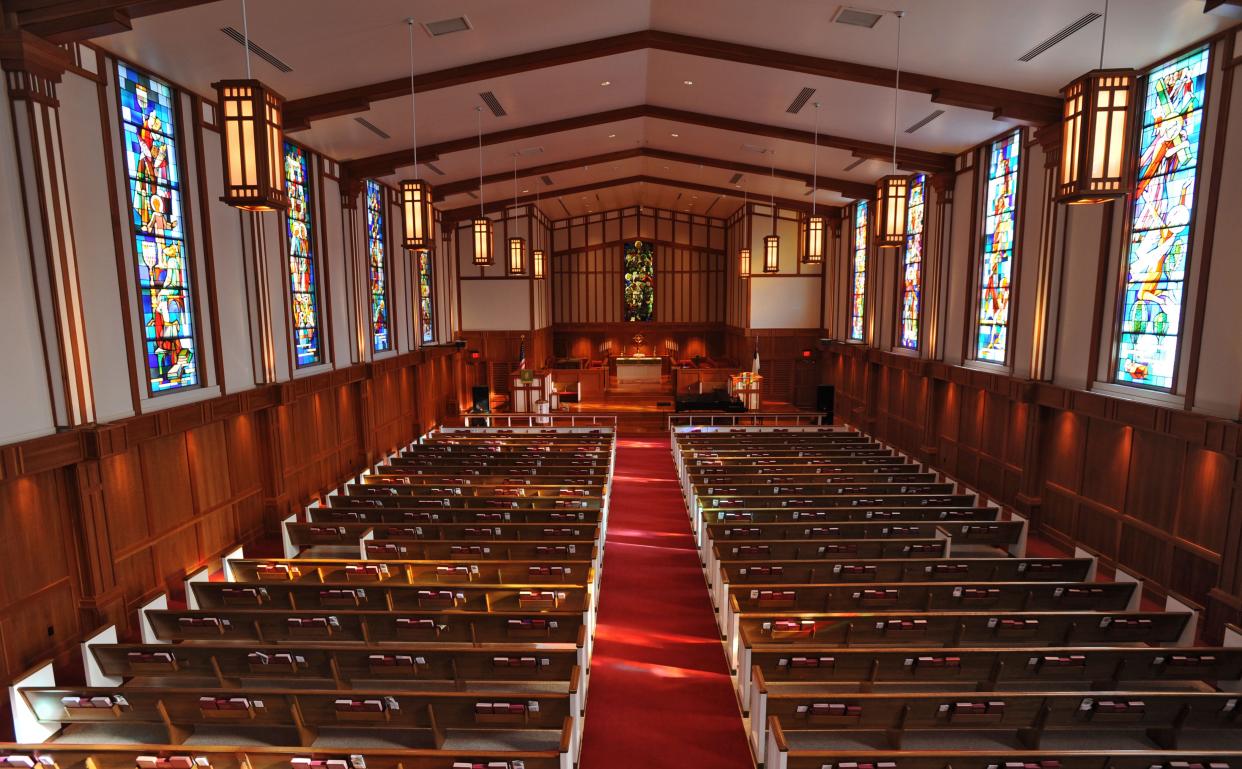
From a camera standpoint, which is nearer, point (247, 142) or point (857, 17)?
point (247, 142)

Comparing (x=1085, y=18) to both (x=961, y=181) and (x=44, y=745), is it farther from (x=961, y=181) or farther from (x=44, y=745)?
(x=44, y=745)

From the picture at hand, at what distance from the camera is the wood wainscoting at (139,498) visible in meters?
5.99

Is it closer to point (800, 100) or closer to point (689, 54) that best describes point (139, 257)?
point (689, 54)

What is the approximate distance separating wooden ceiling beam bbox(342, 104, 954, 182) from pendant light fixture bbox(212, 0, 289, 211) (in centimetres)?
891

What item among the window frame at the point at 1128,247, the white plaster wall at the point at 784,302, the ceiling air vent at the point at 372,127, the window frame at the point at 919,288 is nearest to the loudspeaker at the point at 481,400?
the white plaster wall at the point at 784,302

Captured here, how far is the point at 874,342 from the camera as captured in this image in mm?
16906

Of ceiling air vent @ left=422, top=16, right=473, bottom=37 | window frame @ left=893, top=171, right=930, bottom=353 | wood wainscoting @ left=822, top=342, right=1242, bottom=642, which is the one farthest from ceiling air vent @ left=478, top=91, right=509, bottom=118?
wood wainscoting @ left=822, top=342, right=1242, bottom=642

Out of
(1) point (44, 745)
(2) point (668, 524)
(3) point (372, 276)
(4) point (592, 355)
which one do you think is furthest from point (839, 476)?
(4) point (592, 355)

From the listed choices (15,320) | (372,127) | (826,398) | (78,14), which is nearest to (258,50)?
(78,14)

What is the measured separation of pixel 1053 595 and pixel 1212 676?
1.31m

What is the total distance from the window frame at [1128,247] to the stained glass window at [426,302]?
1477 centimetres

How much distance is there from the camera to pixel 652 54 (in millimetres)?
10516

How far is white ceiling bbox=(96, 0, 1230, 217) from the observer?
23.5ft

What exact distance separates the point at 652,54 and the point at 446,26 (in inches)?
140
